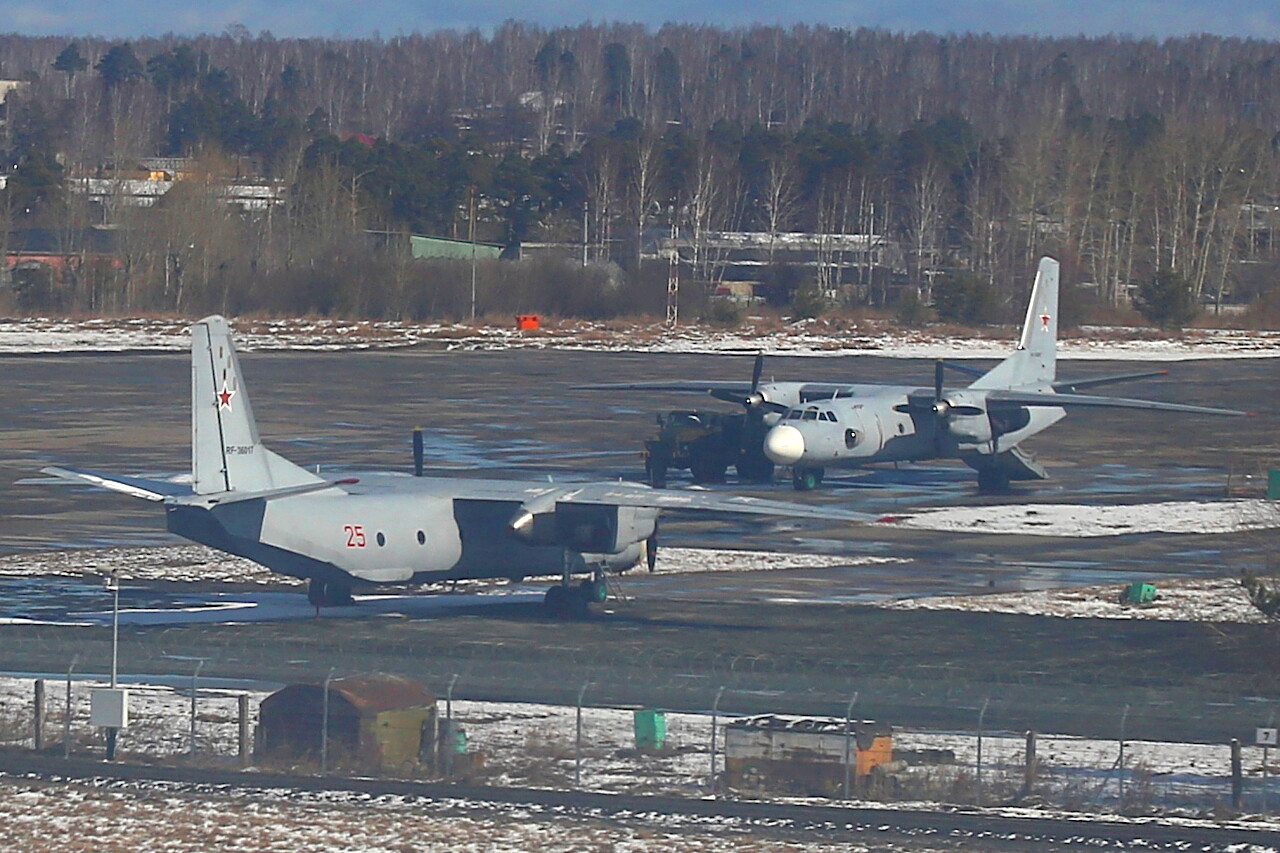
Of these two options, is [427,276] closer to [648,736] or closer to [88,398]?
[88,398]

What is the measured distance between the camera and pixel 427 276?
121 metres

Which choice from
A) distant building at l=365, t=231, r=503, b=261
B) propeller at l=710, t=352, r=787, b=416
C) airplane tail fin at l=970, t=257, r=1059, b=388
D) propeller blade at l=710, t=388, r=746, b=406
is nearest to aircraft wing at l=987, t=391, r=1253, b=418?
airplane tail fin at l=970, t=257, r=1059, b=388

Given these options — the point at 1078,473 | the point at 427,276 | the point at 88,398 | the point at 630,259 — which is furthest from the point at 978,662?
the point at 630,259

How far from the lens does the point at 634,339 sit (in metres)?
105

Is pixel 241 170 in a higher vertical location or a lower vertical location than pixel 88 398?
higher

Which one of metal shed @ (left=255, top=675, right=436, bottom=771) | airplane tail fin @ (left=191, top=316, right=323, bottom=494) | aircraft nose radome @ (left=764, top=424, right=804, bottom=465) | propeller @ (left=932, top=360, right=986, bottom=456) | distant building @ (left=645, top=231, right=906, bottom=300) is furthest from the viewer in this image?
distant building @ (left=645, top=231, right=906, bottom=300)

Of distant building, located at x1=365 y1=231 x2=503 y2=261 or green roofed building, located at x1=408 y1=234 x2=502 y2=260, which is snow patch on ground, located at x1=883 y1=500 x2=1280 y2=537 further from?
green roofed building, located at x1=408 y1=234 x2=502 y2=260

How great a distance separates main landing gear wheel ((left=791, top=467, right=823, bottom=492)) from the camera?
156 ft

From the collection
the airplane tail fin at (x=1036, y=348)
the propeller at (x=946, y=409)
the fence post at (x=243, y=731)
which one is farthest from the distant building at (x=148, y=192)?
the fence post at (x=243, y=731)

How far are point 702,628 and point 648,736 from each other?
838cm

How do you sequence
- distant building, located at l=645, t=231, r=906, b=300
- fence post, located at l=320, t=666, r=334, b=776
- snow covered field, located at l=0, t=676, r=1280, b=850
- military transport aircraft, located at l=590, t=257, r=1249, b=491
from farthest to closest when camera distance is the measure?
distant building, located at l=645, t=231, r=906, b=300 → military transport aircraft, located at l=590, t=257, r=1249, b=491 → fence post, located at l=320, t=666, r=334, b=776 → snow covered field, located at l=0, t=676, r=1280, b=850

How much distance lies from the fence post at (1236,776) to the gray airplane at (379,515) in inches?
366

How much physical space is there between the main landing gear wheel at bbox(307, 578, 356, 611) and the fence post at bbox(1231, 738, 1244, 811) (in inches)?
611

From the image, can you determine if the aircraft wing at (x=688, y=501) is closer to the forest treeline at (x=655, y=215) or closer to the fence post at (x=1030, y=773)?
the fence post at (x=1030, y=773)
